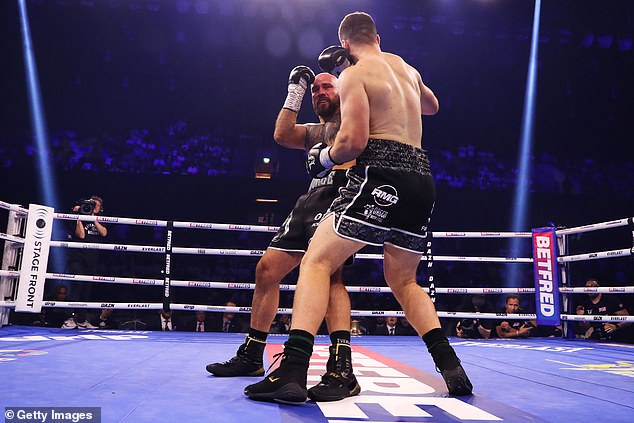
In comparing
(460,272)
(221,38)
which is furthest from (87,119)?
(460,272)

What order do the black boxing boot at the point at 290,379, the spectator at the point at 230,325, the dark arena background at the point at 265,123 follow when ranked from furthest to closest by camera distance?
1. the dark arena background at the point at 265,123
2. the spectator at the point at 230,325
3. the black boxing boot at the point at 290,379

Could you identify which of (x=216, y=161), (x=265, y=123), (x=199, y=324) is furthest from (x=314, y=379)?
(x=265, y=123)

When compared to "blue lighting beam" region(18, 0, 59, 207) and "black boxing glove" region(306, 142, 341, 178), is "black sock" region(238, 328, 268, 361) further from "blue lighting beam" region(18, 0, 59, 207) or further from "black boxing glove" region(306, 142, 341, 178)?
"blue lighting beam" region(18, 0, 59, 207)

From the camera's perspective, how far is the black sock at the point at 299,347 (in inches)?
55.6

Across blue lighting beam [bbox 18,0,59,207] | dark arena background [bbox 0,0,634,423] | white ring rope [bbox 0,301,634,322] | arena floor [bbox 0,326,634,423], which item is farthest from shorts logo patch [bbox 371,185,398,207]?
blue lighting beam [bbox 18,0,59,207]

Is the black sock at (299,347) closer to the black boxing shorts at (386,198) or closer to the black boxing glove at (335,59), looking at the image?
the black boxing shorts at (386,198)

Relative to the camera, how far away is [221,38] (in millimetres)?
8508

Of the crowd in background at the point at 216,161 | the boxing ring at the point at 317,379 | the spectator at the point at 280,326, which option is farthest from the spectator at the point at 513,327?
the crowd in background at the point at 216,161

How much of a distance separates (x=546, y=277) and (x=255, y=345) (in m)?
3.23

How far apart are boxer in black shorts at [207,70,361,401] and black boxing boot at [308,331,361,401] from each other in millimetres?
100

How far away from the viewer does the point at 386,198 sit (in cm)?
154

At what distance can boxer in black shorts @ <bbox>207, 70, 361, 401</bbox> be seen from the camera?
1836 millimetres

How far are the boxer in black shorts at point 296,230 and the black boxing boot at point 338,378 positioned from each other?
10 cm

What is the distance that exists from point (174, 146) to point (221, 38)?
2.06 metres
